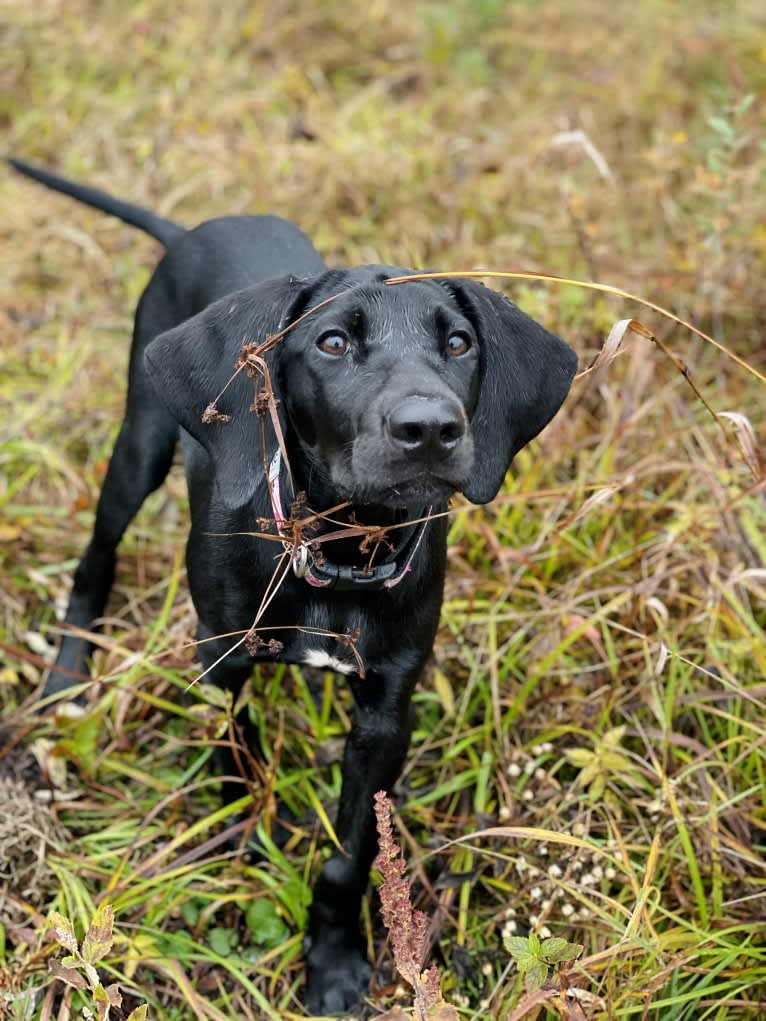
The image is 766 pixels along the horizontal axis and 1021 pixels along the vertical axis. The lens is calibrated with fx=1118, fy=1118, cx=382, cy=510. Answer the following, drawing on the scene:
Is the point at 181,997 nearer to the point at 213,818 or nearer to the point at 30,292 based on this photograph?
the point at 213,818

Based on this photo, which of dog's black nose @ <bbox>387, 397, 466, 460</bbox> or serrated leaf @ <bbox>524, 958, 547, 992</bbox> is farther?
serrated leaf @ <bbox>524, 958, 547, 992</bbox>

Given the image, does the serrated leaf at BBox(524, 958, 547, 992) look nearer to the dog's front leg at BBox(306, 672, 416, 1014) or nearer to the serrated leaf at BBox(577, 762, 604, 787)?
the dog's front leg at BBox(306, 672, 416, 1014)

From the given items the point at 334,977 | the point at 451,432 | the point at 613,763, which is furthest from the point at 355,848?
the point at 451,432

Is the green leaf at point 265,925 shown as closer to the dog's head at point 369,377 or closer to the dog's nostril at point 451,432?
the dog's head at point 369,377

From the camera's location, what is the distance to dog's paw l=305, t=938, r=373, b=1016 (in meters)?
2.82

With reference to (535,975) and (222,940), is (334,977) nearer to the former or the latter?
(222,940)

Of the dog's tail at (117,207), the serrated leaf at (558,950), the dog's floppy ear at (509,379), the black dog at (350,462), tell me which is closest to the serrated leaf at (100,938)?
the black dog at (350,462)

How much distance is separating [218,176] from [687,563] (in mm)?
3153

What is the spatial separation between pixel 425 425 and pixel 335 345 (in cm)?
37

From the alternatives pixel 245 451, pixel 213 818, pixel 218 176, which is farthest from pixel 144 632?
pixel 218 176

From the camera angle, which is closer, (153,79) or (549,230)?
(549,230)

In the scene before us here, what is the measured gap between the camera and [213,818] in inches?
117

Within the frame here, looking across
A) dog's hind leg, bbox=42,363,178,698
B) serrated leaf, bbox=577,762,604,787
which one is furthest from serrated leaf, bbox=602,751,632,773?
dog's hind leg, bbox=42,363,178,698

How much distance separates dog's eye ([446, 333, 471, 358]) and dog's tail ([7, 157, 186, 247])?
1510mm
